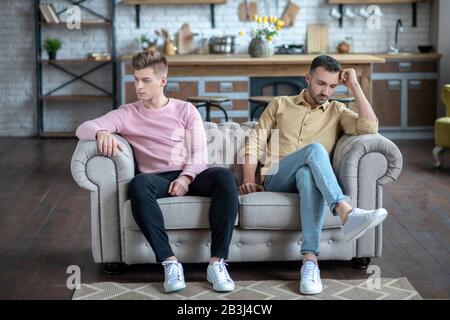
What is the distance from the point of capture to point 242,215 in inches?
158

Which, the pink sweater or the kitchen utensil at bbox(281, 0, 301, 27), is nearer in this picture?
the pink sweater

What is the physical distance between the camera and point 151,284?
3939 mm

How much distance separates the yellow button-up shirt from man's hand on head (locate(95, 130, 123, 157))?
0.71m

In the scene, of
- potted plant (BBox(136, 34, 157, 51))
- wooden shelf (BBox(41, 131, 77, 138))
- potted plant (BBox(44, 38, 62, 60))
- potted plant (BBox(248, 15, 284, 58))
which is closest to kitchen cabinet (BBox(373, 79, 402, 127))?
potted plant (BBox(248, 15, 284, 58))

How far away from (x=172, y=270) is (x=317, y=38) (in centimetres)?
581

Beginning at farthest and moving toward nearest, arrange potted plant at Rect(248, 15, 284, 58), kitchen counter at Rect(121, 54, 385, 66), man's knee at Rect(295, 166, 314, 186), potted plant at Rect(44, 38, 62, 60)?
potted plant at Rect(44, 38, 62, 60)
potted plant at Rect(248, 15, 284, 58)
kitchen counter at Rect(121, 54, 385, 66)
man's knee at Rect(295, 166, 314, 186)

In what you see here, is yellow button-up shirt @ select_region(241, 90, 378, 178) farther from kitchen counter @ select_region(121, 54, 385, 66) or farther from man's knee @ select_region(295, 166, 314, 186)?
kitchen counter @ select_region(121, 54, 385, 66)

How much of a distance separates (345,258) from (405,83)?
5080mm

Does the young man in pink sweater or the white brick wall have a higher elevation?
the white brick wall

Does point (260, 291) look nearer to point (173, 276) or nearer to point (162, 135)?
point (173, 276)

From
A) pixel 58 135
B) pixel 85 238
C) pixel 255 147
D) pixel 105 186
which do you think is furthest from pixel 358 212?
pixel 58 135

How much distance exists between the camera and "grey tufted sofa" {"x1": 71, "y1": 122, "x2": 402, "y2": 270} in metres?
4.02
